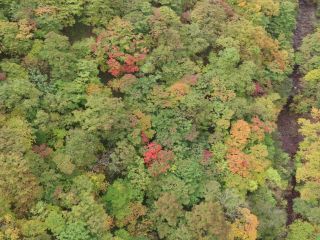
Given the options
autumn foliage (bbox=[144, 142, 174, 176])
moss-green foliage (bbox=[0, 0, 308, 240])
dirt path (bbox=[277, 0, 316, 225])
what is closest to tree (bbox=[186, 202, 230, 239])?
moss-green foliage (bbox=[0, 0, 308, 240])

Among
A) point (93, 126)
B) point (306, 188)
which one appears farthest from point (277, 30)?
point (93, 126)

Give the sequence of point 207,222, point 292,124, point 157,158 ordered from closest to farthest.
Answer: point 207,222
point 157,158
point 292,124

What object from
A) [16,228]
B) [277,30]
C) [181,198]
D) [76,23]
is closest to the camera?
[16,228]

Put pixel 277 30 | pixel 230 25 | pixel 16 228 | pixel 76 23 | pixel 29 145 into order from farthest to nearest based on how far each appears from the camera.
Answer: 1. pixel 277 30
2. pixel 230 25
3. pixel 76 23
4. pixel 29 145
5. pixel 16 228

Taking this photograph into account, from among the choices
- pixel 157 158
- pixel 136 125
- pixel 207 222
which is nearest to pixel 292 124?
pixel 157 158

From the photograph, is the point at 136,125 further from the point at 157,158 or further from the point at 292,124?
the point at 292,124

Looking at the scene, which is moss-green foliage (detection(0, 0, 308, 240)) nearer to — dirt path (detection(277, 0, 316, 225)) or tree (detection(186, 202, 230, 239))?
tree (detection(186, 202, 230, 239))

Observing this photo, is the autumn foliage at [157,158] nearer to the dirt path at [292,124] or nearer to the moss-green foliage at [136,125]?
the moss-green foliage at [136,125]

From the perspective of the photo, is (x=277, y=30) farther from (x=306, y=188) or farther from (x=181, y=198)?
(x=181, y=198)
